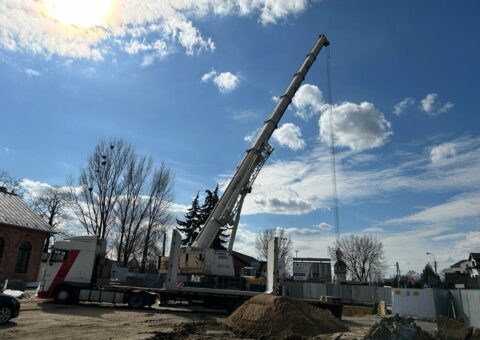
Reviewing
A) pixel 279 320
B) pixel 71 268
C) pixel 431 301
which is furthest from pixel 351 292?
pixel 71 268

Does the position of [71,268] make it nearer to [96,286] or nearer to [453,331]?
[96,286]

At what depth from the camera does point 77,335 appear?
461 inches

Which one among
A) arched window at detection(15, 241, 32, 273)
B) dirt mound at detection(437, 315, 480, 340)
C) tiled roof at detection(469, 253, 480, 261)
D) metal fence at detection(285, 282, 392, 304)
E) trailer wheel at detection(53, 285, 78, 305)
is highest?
tiled roof at detection(469, 253, 480, 261)

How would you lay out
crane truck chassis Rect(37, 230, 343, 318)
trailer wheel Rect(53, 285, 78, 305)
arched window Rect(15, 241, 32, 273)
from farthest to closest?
arched window Rect(15, 241, 32, 273) → trailer wheel Rect(53, 285, 78, 305) → crane truck chassis Rect(37, 230, 343, 318)

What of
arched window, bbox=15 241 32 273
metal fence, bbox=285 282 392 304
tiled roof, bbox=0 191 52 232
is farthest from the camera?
metal fence, bbox=285 282 392 304

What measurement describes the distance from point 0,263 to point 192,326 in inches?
881

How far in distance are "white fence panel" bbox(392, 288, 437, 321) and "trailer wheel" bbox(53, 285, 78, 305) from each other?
19.0m

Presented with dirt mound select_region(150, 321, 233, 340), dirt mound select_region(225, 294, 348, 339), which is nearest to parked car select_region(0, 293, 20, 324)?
dirt mound select_region(150, 321, 233, 340)

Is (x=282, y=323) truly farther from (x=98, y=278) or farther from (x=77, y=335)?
(x=98, y=278)

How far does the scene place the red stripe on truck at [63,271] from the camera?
20.4 meters

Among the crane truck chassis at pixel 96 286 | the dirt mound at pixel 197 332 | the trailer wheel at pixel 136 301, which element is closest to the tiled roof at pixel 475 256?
the crane truck chassis at pixel 96 286

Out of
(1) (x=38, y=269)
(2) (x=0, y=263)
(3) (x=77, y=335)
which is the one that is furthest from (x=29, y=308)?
(1) (x=38, y=269)

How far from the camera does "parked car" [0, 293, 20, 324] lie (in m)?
13.2

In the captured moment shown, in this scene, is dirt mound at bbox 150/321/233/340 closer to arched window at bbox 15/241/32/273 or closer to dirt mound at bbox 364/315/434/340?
dirt mound at bbox 364/315/434/340
